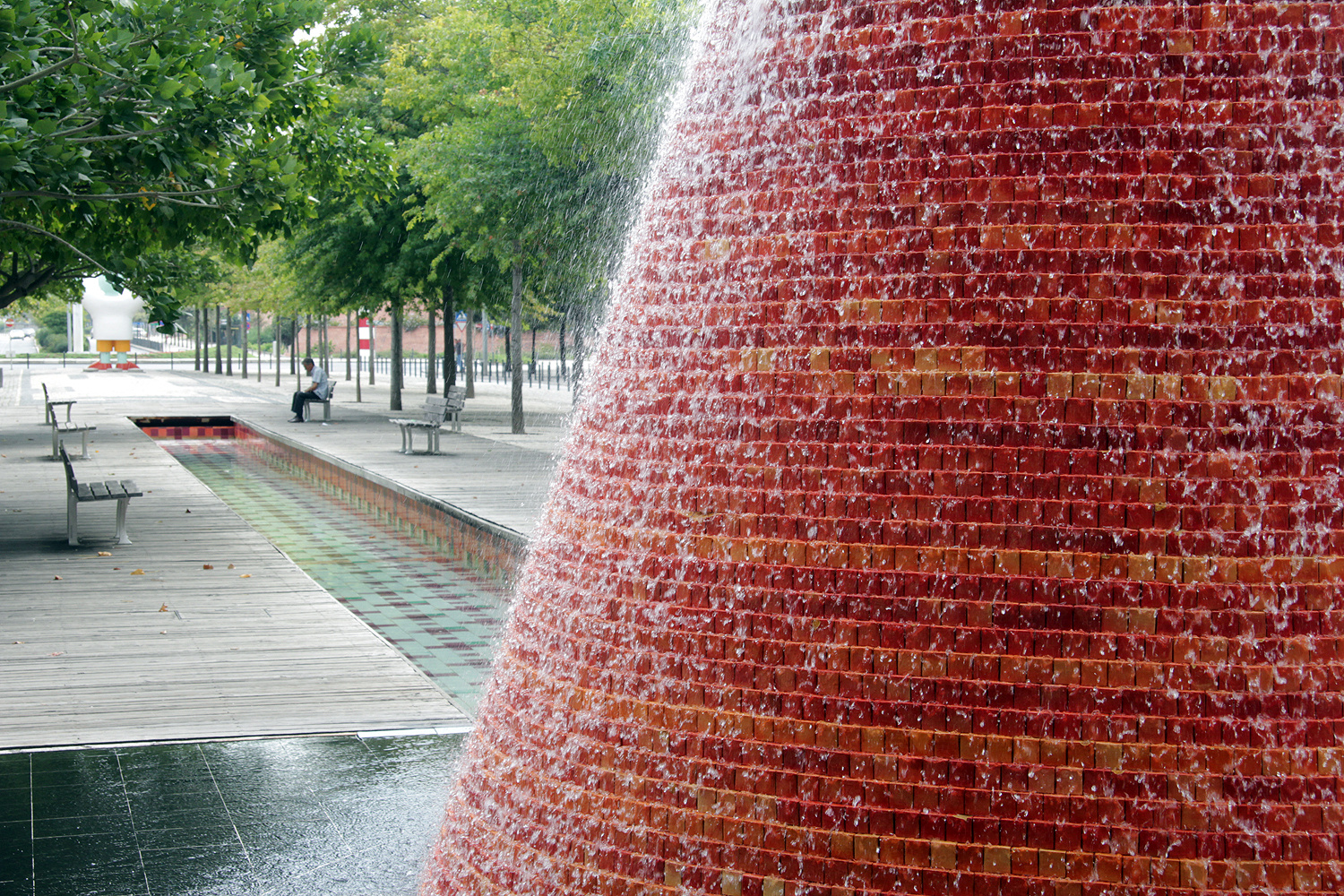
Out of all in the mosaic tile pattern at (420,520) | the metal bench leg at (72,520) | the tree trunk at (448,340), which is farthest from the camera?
the tree trunk at (448,340)

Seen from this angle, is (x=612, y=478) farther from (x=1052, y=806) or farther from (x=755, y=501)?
(x=1052, y=806)

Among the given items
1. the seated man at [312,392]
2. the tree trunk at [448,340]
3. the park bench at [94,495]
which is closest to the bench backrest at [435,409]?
the tree trunk at [448,340]

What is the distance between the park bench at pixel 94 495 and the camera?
1332 cm

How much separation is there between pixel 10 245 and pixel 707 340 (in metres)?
14.1

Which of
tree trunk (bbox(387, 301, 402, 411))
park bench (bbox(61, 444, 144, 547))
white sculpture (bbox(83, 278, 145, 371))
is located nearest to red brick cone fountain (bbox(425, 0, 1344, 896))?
park bench (bbox(61, 444, 144, 547))

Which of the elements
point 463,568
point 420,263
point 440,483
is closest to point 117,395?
point 420,263

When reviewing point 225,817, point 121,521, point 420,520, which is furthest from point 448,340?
point 225,817

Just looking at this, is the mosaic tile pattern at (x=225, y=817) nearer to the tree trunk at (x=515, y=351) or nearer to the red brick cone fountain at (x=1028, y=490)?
the red brick cone fountain at (x=1028, y=490)

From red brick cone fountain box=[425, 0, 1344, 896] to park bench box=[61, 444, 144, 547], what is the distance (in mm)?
10939

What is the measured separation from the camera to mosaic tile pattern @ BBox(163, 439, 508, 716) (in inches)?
381

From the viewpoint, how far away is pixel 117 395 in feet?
138

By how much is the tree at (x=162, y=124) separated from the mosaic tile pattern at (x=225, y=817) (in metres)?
4.14

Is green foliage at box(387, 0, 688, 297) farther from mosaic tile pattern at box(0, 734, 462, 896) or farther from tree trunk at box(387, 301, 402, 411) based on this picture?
mosaic tile pattern at box(0, 734, 462, 896)

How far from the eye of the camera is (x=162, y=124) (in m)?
10.5
